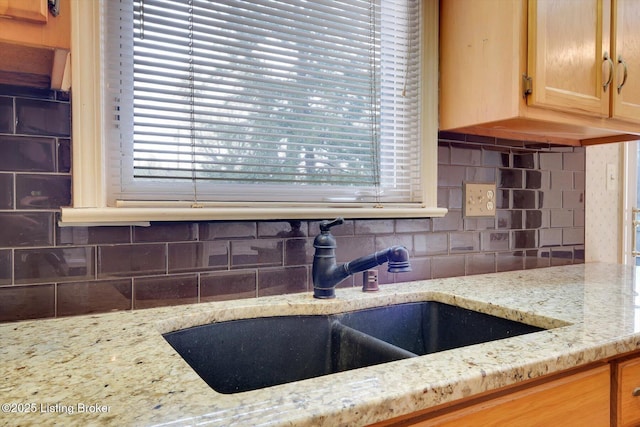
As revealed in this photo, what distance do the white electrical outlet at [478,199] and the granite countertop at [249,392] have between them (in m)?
0.50

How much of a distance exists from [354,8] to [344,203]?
63cm

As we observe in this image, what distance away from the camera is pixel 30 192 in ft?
3.12

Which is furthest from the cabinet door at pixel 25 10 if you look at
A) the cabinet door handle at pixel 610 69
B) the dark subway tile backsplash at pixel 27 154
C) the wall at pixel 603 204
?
the wall at pixel 603 204

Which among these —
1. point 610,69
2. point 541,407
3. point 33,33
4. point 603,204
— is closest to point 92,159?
point 33,33

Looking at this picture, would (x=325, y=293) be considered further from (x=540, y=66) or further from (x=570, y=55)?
(x=570, y=55)

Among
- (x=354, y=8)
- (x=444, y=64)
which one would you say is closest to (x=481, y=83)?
(x=444, y=64)

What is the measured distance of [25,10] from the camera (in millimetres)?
622

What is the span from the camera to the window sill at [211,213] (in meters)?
0.96

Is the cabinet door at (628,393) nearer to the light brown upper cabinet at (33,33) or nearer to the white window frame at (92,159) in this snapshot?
the white window frame at (92,159)

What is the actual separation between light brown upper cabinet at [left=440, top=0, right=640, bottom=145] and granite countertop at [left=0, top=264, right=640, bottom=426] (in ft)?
1.89

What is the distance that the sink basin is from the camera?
973 mm

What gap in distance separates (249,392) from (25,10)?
637 mm

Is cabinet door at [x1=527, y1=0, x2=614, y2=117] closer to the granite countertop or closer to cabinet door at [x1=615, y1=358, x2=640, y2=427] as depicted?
the granite countertop

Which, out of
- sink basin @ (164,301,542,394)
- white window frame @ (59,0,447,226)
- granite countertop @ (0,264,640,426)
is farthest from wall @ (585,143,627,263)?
white window frame @ (59,0,447,226)
